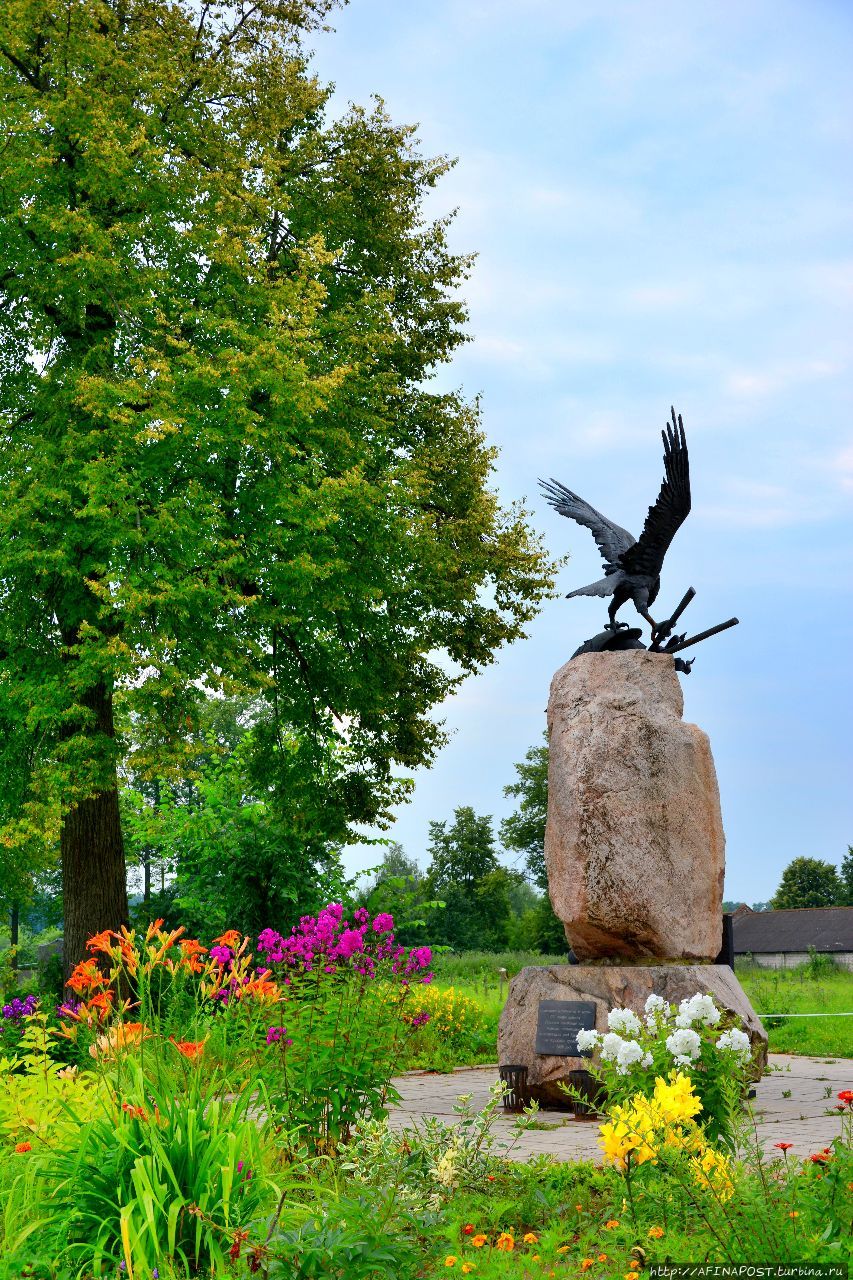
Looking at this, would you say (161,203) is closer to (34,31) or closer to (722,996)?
(34,31)

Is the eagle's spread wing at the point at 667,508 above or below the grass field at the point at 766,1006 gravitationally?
above

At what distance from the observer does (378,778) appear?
1733cm

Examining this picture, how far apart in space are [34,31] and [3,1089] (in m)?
13.6

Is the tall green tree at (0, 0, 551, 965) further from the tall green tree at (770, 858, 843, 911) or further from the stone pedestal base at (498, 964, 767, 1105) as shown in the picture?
the tall green tree at (770, 858, 843, 911)

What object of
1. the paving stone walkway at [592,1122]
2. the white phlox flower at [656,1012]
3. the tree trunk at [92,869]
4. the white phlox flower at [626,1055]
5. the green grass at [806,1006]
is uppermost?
the tree trunk at [92,869]

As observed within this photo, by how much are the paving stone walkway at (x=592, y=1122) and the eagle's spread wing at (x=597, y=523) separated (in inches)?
191

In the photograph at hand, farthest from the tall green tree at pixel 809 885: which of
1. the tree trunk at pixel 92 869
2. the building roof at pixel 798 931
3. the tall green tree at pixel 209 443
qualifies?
the tree trunk at pixel 92 869

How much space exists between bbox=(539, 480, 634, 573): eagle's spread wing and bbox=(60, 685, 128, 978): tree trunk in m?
6.25

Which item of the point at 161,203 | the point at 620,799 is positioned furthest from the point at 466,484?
the point at 620,799

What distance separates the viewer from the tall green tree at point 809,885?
55594 mm

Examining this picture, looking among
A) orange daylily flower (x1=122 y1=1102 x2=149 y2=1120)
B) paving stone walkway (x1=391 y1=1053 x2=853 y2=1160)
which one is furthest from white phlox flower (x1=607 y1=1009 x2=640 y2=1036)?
orange daylily flower (x1=122 y1=1102 x2=149 y2=1120)

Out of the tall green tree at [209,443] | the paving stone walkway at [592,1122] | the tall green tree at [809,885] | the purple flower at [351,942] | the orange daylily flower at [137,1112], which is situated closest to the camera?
the orange daylily flower at [137,1112]

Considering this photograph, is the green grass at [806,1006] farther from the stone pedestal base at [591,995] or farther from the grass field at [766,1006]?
the stone pedestal base at [591,995]

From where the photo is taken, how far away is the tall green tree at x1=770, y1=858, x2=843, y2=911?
55594 mm
